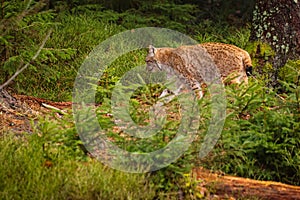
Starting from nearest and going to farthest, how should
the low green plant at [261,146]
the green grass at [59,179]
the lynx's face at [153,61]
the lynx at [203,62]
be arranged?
the green grass at [59,179] → the low green plant at [261,146] → the lynx at [203,62] → the lynx's face at [153,61]

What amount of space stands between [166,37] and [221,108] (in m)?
5.12

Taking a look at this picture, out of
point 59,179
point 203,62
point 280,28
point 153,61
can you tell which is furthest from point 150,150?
point 280,28

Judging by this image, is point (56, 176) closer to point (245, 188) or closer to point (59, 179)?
point (59, 179)

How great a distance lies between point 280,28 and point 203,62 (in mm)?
1348

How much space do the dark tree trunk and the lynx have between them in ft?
2.83

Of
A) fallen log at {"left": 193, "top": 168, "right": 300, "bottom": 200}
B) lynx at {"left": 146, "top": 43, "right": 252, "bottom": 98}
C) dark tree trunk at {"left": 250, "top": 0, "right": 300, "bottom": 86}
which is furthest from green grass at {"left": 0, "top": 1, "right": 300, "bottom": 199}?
dark tree trunk at {"left": 250, "top": 0, "right": 300, "bottom": 86}

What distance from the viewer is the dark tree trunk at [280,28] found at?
729 cm

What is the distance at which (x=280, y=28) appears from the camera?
7324mm

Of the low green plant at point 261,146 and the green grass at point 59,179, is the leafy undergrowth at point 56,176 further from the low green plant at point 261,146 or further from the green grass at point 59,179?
the low green plant at point 261,146

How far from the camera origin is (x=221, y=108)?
484 cm

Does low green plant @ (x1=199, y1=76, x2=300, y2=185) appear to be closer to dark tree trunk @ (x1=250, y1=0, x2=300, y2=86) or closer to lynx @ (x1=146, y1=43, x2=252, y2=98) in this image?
lynx @ (x1=146, y1=43, x2=252, y2=98)

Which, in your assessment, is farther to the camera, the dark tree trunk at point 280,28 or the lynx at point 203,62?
the dark tree trunk at point 280,28

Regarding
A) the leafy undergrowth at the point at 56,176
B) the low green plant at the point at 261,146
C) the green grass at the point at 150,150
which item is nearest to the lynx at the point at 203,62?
the green grass at the point at 150,150

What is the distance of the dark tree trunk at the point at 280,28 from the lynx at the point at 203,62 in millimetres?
862
